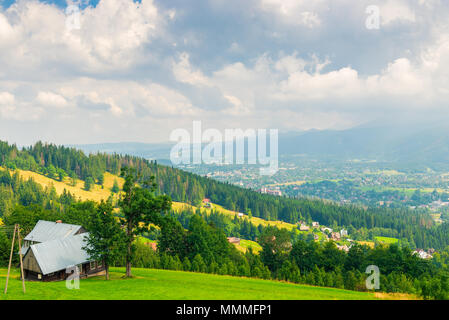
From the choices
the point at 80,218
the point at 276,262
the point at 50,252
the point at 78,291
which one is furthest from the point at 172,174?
the point at 78,291

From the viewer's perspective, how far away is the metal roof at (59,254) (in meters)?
39.8

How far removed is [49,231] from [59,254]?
16144mm

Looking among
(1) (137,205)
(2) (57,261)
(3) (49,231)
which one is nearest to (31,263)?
(2) (57,261)

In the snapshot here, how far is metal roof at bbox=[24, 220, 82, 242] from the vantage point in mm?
53562

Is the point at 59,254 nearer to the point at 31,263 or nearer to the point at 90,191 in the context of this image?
the point at 31,263

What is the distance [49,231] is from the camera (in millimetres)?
55062

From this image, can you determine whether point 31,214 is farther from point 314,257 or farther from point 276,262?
point 314,257

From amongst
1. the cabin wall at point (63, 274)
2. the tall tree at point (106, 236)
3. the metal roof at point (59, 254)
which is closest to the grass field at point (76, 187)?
the metal roof at point (59, 254)

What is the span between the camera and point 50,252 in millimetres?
41406

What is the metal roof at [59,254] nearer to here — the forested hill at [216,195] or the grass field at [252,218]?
the grass field at [252,218]

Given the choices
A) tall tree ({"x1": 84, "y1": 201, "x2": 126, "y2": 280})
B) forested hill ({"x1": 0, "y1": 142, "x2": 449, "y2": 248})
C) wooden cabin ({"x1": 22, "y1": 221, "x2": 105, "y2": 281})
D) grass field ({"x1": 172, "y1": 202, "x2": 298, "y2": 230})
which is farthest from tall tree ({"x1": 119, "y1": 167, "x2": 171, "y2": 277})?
forested hill ({"x1": 0, "y1": 142, "x2": 449, "y2": 248})

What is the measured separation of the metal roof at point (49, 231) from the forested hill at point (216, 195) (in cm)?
12241

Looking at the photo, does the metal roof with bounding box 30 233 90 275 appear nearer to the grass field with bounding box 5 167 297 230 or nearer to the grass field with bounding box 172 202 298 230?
the grass field with bounding box 5 167 297 230

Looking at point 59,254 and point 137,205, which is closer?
point 137,205
